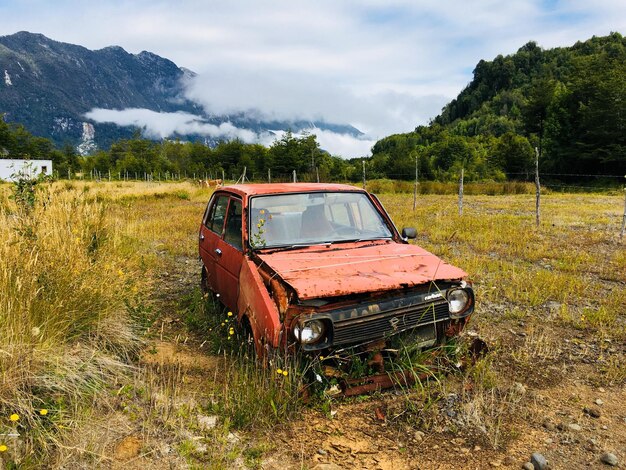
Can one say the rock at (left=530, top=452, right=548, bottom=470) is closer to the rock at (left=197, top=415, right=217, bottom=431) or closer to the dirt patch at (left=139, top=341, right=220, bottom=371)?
the rock at (left=197, top=415, right=217, bottom=431)

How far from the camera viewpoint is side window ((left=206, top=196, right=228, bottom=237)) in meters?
5.04

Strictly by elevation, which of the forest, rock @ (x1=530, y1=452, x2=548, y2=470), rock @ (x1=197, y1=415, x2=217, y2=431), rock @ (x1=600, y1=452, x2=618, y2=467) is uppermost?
the forest

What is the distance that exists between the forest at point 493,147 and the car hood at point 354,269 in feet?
50.8

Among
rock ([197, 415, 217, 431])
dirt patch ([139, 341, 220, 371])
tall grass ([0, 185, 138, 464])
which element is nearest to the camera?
tall grass ([0, 185, 138, 464])

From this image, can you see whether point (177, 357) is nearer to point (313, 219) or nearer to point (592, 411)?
point (313, 219)

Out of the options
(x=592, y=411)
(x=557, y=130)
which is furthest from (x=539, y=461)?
(x=557, y=130)

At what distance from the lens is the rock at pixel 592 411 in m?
3.25

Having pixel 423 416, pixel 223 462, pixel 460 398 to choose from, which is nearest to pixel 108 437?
pixel 223 462

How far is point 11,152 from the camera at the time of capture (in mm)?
69250

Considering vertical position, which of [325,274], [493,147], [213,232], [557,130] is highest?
[557,130]

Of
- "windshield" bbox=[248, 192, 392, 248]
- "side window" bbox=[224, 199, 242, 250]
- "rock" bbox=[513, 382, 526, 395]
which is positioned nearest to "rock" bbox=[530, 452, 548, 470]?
"rock" bbox=[513, 382, 526, 395]

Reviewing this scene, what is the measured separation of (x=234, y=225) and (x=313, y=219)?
2.81 feet

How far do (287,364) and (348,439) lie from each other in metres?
0.64

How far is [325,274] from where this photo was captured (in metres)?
3.30
